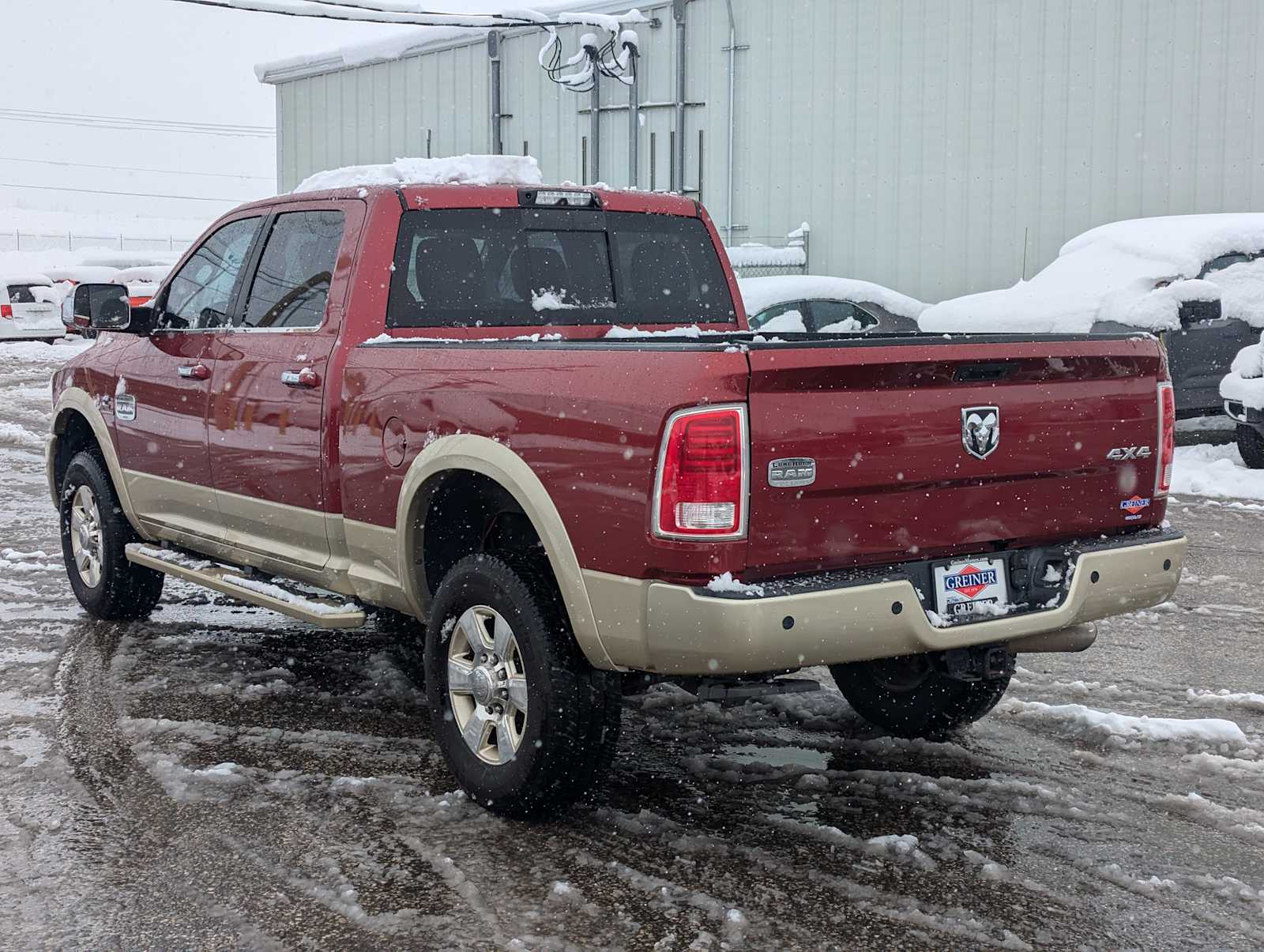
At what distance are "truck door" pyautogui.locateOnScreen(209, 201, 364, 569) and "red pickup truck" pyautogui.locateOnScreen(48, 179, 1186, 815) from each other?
16mm

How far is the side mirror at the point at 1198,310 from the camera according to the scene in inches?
475

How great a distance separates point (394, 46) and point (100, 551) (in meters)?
17.7

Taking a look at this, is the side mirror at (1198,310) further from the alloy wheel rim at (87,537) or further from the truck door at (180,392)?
the alloy wheel rim at (87,537)

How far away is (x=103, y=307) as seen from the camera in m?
6.38

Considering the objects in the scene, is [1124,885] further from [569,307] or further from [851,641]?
[569,307]

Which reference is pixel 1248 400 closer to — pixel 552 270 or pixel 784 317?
pixel 784 317

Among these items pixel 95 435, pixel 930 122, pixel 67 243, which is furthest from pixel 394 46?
pixel 67 243

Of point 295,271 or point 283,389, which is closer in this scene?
point 283,389

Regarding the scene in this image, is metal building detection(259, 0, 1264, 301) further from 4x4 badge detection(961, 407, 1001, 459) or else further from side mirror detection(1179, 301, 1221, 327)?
4x4 badge detection(961, 407, 1001, 459)

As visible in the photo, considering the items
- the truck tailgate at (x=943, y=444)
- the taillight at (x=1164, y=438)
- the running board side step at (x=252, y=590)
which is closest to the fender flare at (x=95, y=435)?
the running board side step at (x=252, y=590)

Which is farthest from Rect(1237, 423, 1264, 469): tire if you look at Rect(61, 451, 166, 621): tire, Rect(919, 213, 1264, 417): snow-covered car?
Rect(61, 451, 166, 621): tire

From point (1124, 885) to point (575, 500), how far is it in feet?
5.89

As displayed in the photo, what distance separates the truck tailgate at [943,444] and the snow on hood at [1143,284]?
8.03m

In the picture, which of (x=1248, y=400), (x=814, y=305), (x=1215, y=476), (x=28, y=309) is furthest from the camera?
(x=28, y=309)
